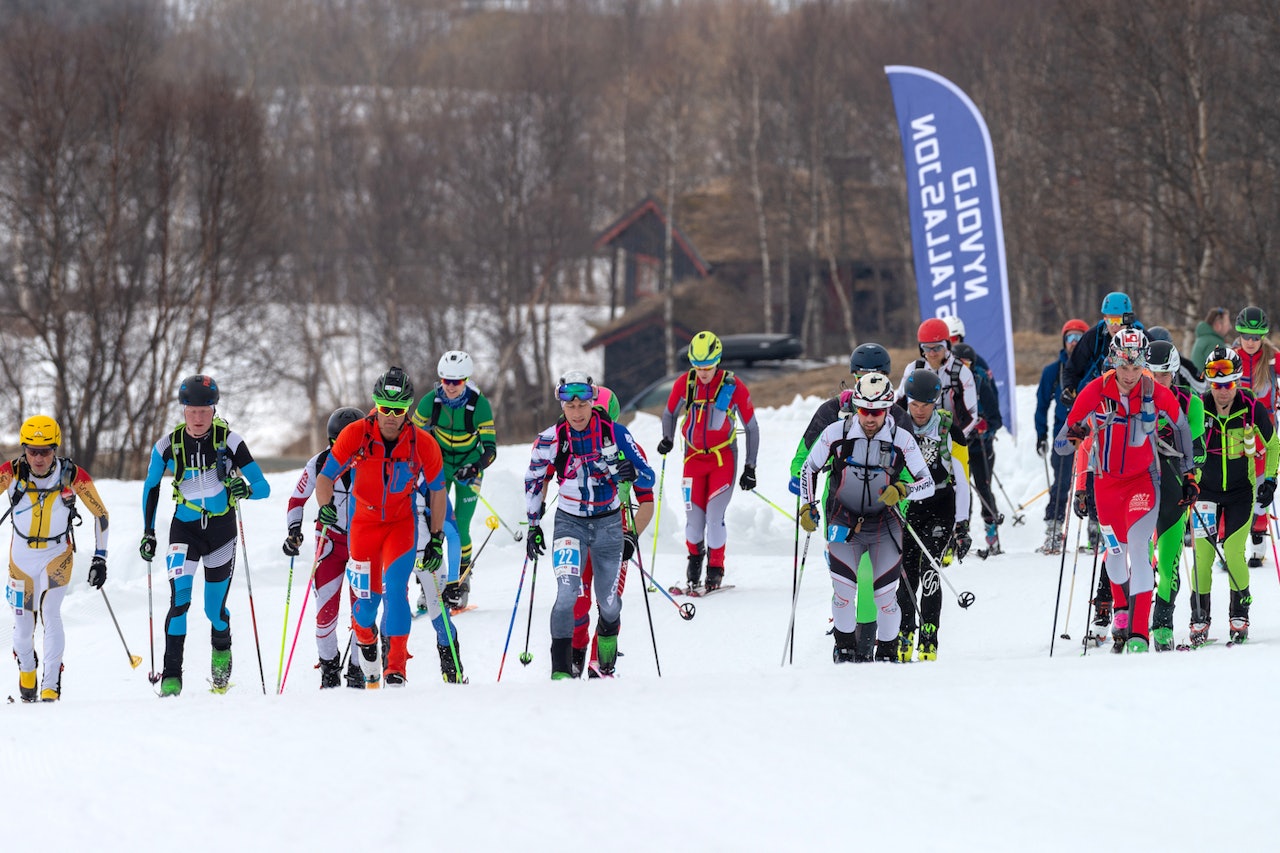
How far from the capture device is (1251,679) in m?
6.38

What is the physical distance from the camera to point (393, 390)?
306 inches

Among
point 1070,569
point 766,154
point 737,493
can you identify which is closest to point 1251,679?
point 1070,569

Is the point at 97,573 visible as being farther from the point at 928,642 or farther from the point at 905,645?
the point at 928,642

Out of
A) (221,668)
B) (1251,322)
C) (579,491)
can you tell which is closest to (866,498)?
(579,491)

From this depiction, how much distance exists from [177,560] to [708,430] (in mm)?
4286

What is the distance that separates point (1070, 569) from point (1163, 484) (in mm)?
3592

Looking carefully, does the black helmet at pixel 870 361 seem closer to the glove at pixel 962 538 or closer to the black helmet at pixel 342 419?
the glove at pixel 962 538

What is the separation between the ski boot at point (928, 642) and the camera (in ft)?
28.1

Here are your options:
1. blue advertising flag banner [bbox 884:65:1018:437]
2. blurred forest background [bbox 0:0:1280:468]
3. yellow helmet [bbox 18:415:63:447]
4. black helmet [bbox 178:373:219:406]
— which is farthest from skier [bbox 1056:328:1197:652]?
blurred forest background [bbox 0:0:1280:468]

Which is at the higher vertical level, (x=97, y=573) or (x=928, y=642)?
(x=97, y=573)

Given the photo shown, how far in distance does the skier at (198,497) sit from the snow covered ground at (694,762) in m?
1.28

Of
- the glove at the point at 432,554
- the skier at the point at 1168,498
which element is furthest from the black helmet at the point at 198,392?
the skier at the point at 1168,498

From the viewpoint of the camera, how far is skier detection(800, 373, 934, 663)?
25.6 feet

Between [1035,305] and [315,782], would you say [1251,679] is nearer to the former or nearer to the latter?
[315,782]
